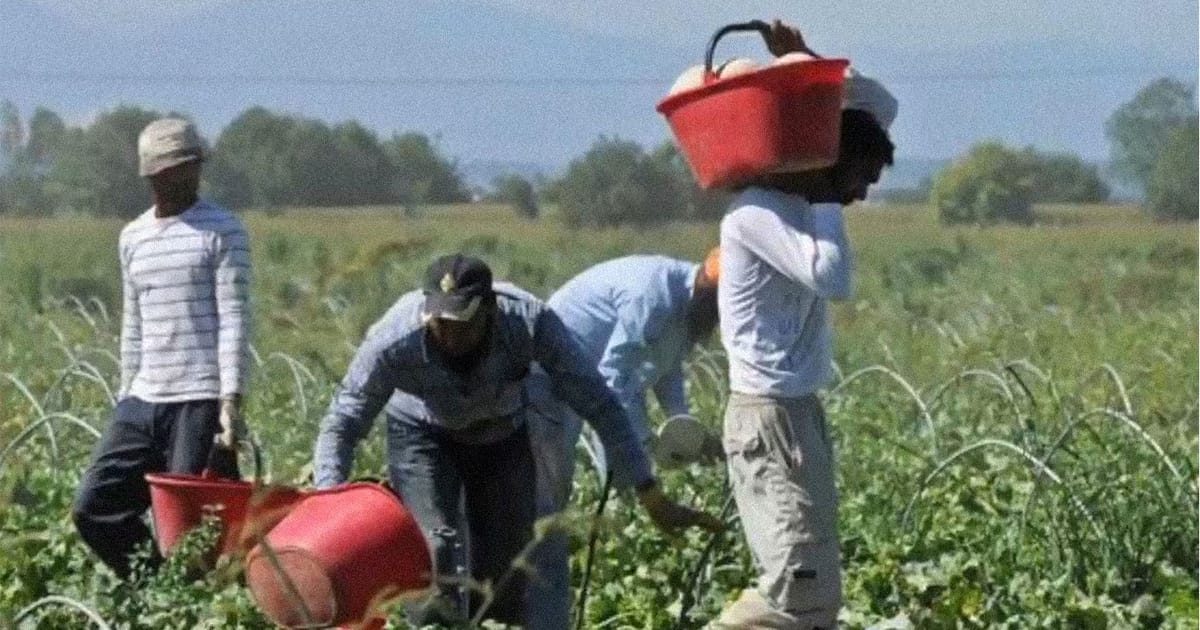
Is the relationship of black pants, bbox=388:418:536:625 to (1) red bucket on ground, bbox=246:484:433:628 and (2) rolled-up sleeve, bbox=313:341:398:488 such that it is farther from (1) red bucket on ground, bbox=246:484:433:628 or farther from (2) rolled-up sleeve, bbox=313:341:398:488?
(1) red bucket on ground, bbox=246:484:433:628

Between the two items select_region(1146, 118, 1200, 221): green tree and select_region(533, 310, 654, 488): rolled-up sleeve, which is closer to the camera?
select_region(533, 310, 654, 488): rolled-up sleeve

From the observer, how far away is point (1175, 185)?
3822 cm

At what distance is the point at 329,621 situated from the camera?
5.27m

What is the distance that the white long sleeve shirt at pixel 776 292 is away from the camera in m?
5.66

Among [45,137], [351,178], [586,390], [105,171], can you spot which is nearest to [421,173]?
[351,178]

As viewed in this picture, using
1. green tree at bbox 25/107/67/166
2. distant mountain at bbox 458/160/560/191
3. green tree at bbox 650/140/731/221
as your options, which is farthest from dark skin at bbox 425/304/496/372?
distant mountain at bbox 458/160/560/191

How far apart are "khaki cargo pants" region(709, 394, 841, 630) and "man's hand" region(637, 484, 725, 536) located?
4.0 inches

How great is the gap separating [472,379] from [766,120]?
71 centimetres

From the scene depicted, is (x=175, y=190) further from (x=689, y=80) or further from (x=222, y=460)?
(x=689, y=80)

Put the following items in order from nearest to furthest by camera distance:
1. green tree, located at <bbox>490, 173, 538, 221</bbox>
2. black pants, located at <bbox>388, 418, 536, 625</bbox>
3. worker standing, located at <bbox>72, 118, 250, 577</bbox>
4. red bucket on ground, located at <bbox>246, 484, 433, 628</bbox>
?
red bucket on ground, located at <bbox>246, 484, 433, 628</bbox> < black pants, located at <bbox>388, 418, 536, 625</bbox> < worker standing, located at <bbox>72, 118, 250, 577</bbox> < green tree, located at <bbox>490, 173, 538, 221</bbox>

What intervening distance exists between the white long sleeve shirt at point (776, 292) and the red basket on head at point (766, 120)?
66mm

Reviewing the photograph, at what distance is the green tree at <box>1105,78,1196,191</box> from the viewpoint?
143ft

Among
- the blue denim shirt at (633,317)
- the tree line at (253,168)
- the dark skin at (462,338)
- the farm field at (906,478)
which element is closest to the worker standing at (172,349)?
the farm field at (906,478)

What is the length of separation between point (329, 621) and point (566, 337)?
2.89 feet
